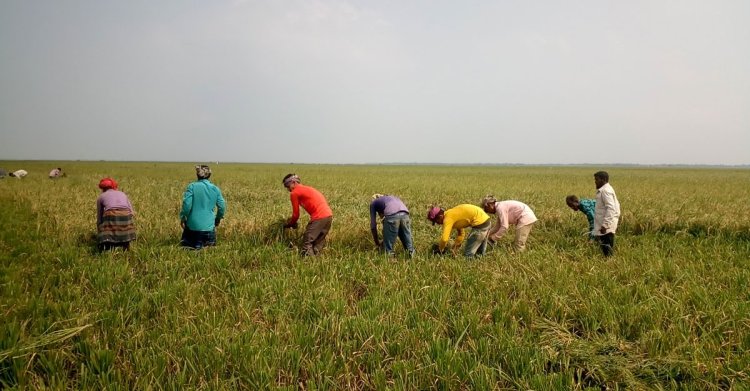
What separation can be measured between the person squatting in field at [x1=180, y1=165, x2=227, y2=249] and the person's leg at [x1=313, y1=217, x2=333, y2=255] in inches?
79.5

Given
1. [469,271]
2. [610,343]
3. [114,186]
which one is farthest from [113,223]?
[610,343]

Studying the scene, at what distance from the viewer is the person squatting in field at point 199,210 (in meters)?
6.90

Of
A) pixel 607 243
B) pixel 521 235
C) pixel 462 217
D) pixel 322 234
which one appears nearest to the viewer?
pixel 462 217

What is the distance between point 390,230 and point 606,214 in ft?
14.0

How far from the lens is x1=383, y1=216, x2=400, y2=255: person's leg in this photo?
6672mm

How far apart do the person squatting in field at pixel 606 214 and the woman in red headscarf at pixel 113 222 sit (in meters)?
9.19

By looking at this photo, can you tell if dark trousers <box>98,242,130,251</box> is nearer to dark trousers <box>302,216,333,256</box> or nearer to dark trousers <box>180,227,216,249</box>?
dark trousers <box>180,227,216,249</box>

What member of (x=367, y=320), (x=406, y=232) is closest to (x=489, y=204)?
(x=406, y=232)

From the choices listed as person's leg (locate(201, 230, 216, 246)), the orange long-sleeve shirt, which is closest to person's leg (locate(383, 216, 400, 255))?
the orange long-sleeve shirt

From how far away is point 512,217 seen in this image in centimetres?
755

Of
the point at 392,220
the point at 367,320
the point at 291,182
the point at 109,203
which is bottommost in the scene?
→ the point at 367,320

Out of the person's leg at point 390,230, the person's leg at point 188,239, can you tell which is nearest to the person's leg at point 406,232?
the person's leg at point 390,230

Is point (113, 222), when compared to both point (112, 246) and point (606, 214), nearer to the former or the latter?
point (112, 246)

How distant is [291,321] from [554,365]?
268cm
